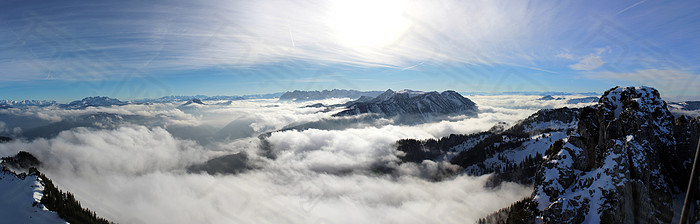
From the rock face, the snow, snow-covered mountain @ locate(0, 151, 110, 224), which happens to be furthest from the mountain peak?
the snow

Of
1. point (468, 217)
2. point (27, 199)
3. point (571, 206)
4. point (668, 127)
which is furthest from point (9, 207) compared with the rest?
point (468, 217)

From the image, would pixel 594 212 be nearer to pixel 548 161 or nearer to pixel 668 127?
pixel 548 161

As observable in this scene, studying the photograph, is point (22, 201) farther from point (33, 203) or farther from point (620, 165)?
point (620, 165)

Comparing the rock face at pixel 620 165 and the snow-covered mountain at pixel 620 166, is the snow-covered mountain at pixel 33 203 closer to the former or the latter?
the snow-covered mountain at pixel 620 166

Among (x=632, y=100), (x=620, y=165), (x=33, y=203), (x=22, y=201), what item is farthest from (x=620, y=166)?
(x=22, y=201)

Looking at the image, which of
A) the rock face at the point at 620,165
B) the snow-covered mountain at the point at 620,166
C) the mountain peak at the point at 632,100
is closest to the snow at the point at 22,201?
the snow-covered mountain at the point at 620,166
